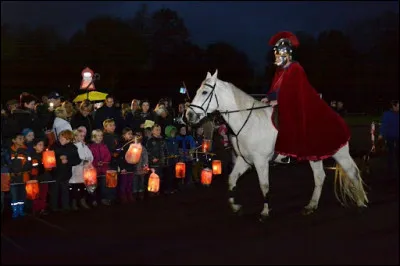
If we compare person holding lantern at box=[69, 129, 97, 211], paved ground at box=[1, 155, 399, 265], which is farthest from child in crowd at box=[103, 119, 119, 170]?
paved ground at box=[1, 155, 399, 265]

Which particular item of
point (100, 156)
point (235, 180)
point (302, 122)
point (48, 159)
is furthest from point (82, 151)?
point (302, 122)

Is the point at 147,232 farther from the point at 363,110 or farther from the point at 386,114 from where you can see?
the point at 363,110

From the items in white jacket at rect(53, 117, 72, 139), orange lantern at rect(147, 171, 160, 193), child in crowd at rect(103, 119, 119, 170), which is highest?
white jacket at rect(53, 117, 72, 139)

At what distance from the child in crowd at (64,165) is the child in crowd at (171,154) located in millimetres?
2767

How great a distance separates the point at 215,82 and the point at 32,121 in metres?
4.01

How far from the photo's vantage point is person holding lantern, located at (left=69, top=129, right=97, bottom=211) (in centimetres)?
998

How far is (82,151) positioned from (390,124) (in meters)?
6.82

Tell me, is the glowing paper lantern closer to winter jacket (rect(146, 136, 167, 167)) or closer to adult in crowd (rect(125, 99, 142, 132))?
winter jacket (rect(146, 136, 167, 167))

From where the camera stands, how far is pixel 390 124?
12.1 meters

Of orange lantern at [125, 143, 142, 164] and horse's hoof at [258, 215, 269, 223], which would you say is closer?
horse's hoof at [258, 215, 269, 223]

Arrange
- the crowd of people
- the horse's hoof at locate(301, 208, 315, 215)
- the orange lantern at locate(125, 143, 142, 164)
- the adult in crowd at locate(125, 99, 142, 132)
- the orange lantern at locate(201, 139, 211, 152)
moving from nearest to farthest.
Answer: the horse's hoof at locate(301, 208, 315, 215) → the crowd of people → the orange lantern at locate(125, 143, 142, 164) → the adult in crowd at locate(125, 99, 142, 132) → the orange lantern at locate(201, 139, 211, 152)

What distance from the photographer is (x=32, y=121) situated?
10742 millimetres

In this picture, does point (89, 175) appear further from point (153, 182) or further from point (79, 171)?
point (153, 182)

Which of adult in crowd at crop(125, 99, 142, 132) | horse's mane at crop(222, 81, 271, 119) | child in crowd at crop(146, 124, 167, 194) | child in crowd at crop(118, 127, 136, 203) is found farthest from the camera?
adult in crowd at crop(125, 99, 142, 132)
